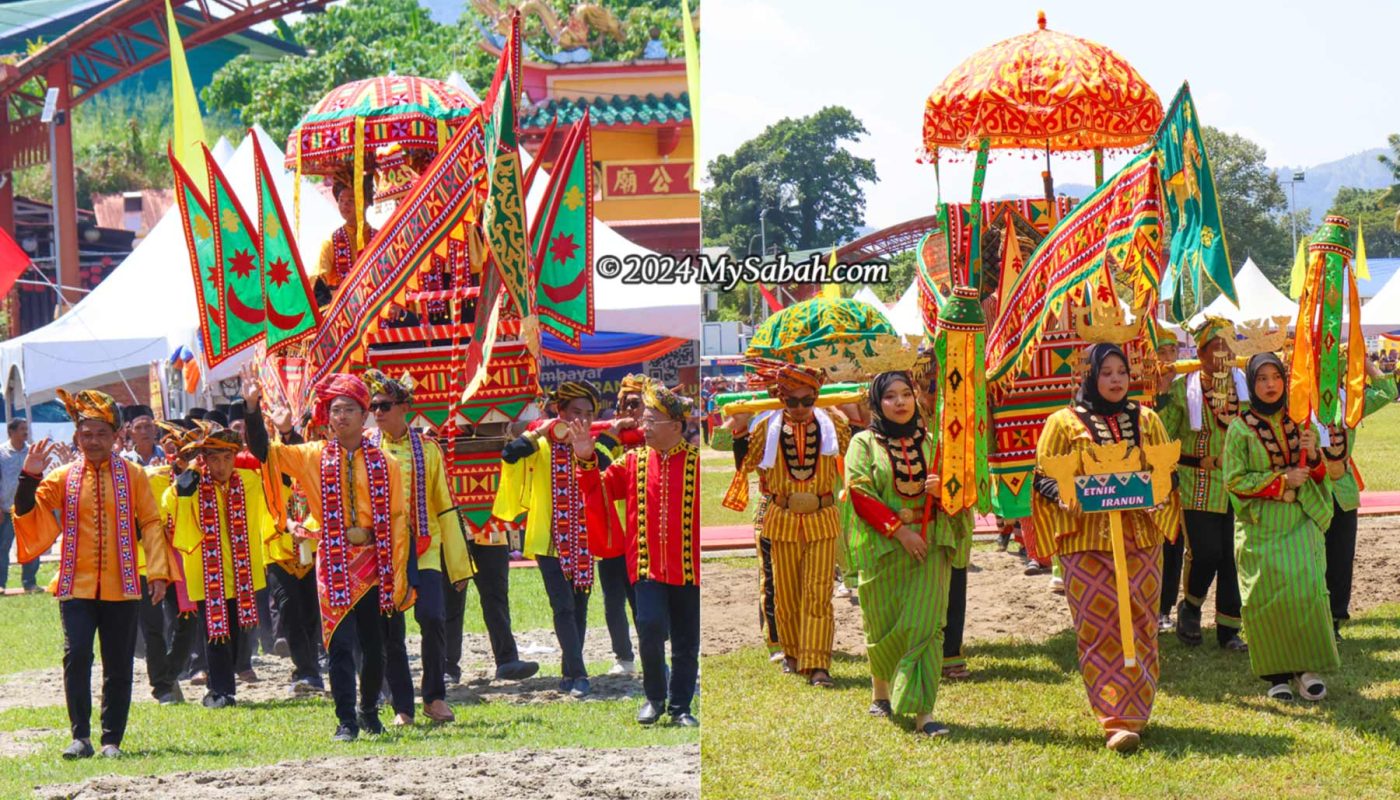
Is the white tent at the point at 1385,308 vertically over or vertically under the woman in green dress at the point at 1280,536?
over

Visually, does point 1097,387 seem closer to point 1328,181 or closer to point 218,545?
point 218,545

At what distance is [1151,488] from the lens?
212 inches

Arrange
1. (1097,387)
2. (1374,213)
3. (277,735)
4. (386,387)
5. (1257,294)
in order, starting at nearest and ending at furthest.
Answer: (1097,387) → (277,735) → (386,387) → (1374,213) → (1257,294)

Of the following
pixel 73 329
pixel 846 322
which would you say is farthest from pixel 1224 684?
pixel 73 329

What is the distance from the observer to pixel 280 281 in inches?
304

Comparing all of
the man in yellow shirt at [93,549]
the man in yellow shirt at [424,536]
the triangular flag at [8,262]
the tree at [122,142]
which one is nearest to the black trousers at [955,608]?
the man in yellow shirt at [424,536]

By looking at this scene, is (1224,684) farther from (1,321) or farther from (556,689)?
(1,321)

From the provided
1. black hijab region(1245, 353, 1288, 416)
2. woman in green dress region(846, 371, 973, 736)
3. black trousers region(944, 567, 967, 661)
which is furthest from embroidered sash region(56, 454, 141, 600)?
black hijab region(1245, 353, 1288, 416)

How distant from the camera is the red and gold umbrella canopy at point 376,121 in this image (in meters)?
8.09

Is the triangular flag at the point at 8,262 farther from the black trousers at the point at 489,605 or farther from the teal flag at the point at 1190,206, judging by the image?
the teal flag at the point at 1190,206

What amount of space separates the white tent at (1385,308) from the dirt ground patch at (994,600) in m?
4.26

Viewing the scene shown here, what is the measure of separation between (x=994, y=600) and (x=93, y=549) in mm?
4707

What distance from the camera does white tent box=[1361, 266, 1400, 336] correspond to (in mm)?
14062

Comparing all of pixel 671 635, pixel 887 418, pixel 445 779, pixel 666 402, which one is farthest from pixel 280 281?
pixel 887 418
